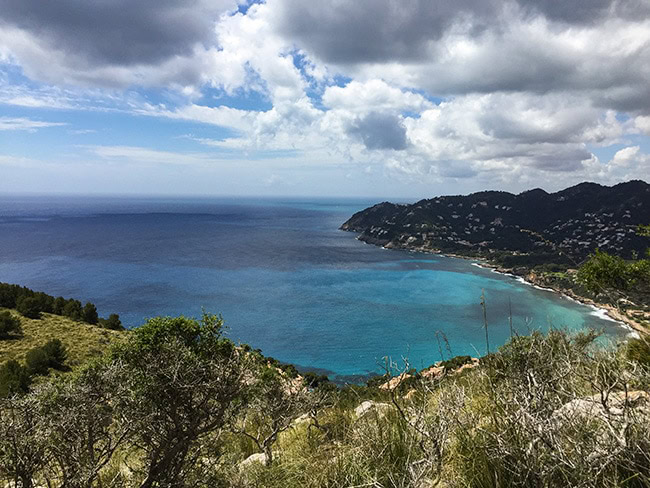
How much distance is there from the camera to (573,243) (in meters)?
99.0

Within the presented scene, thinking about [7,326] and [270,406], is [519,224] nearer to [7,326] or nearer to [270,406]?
[270,406]

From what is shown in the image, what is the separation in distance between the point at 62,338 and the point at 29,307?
7128mm

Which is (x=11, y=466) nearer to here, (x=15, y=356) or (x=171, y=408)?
(x=171, y=408)

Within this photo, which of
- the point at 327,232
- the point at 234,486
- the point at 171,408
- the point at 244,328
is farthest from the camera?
the point at 327,232

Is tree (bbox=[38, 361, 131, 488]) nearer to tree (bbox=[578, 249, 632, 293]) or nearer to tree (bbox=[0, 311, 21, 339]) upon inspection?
tree (bbox=[578, 249, 632, 293])

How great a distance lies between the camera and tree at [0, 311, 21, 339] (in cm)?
2500

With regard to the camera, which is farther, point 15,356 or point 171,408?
point 15,356

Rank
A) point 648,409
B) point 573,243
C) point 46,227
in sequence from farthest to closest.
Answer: point 46,227 < point 573,243 < point 648,409

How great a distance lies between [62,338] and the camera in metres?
27.4

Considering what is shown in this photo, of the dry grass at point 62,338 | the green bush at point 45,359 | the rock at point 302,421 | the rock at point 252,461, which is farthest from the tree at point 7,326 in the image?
the rock at point 252,461

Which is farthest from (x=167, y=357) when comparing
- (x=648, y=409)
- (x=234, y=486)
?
(x=648, y=409)

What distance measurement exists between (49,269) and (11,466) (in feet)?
323

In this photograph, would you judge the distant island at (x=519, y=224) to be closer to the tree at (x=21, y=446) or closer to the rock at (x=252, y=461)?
the rock at (x=252, y=461)

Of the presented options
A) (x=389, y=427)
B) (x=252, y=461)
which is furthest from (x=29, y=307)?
(x=389, y=427)
